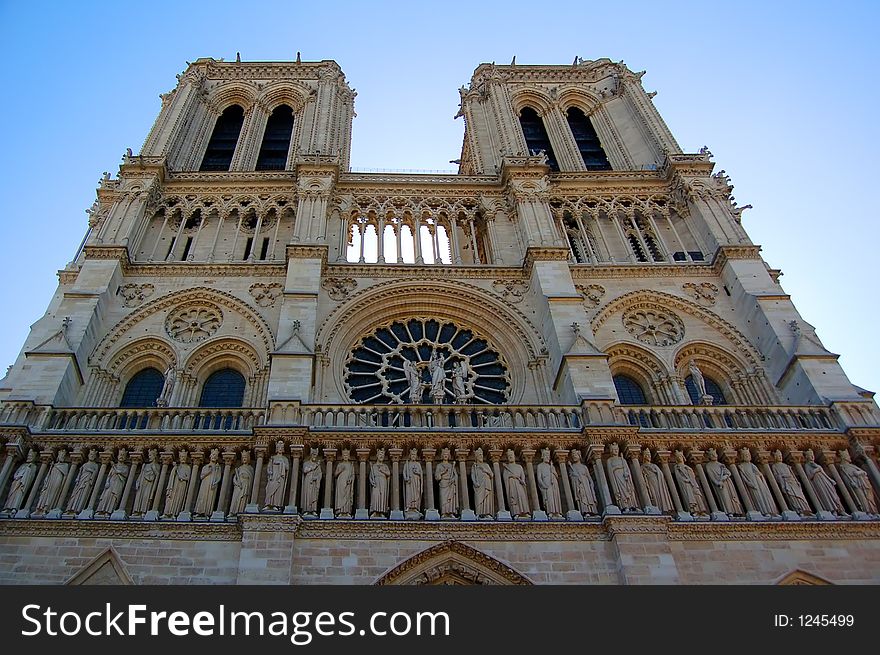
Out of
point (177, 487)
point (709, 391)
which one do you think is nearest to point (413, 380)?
point (177, 487)

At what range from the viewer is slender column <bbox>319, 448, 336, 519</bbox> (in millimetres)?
11945

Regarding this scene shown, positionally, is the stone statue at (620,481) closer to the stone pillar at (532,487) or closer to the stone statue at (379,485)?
the stone pillar at (532,487)

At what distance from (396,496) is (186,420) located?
4315mm

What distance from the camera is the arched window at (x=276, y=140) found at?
2387 centimetres

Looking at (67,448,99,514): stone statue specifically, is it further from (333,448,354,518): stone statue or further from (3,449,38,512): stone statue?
(333,448,354,518): stone statue

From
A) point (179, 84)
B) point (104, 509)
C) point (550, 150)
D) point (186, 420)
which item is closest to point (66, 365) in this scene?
point (186, 420)

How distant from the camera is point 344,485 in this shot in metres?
12.3

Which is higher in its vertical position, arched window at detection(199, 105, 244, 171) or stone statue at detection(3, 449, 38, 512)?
arched window at detection(199, 105, 244, 171)

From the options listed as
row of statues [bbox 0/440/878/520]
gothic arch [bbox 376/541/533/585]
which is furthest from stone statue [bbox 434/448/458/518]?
gothic arch [bbox 376/541/533/585]

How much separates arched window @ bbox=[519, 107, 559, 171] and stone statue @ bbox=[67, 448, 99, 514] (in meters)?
16.5

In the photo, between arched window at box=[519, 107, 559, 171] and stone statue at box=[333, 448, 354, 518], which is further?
arched window at box=[519, 107, 559, 171]

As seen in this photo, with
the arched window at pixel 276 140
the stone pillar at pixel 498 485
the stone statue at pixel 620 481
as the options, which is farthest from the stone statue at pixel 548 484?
the arched window at pixel 276 140

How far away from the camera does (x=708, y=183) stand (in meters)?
20.7

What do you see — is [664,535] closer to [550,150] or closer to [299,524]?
[299,524]
